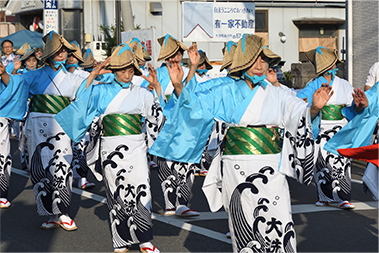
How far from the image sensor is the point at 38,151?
6023 millimetres

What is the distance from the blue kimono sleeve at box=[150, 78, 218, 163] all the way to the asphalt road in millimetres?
1361

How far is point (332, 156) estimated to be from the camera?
22.1ft

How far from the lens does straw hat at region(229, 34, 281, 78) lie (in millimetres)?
3893

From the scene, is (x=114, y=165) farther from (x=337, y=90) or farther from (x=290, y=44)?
(x=290, y=44)

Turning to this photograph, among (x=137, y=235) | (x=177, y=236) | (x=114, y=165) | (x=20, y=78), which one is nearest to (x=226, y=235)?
(x=177, y=236)

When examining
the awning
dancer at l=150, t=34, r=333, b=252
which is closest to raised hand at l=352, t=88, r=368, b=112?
dancer at l=150, t=34, r=333, b=252

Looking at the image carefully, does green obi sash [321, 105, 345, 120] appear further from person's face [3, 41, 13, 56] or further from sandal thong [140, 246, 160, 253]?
person's face [3, 41, 13, 56]

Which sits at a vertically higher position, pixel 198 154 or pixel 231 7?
pixel 231 7

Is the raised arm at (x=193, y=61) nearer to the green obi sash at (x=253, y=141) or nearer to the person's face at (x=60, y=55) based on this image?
the green obi sash at (x=253, y=141)

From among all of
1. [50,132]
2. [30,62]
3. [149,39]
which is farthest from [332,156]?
[149,39]

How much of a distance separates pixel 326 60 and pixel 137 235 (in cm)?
323

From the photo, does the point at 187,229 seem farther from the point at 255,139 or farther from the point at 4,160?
the point at 4,160

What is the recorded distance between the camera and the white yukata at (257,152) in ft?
12.5

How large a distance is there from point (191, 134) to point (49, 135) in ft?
8.50
